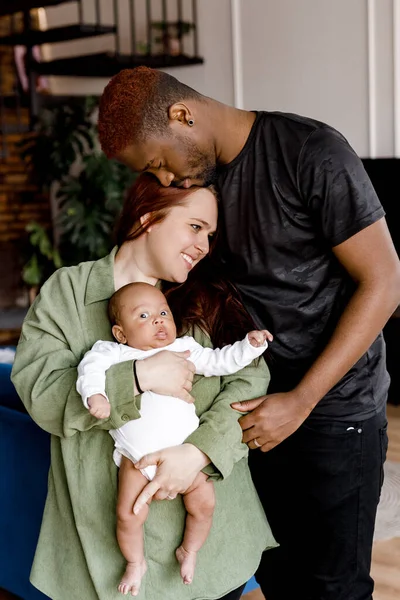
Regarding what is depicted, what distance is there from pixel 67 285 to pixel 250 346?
386mm

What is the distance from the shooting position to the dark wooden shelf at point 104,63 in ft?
18.5

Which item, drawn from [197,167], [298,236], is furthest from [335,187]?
[197,167]

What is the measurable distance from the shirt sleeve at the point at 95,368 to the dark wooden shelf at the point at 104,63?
436 centimetres

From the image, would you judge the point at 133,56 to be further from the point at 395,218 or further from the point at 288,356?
the point at 288,356

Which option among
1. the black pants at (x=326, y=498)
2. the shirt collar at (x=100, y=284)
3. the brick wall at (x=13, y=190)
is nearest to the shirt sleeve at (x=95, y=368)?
the shirt collar at (x=100, y=284)

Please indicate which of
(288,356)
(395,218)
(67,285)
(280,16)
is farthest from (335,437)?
(280,16)

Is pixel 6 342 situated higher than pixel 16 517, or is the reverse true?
pixel 16 517

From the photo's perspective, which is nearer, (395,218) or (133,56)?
(395,218)

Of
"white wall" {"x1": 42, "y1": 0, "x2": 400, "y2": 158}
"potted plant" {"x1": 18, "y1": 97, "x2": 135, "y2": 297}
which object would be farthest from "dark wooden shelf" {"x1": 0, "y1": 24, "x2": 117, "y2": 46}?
"white wall" {"x1": 42, "y1": 0, "x2": 400, "y2": 158}

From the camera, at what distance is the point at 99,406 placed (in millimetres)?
1444

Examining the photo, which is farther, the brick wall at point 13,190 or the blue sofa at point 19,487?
the brick wall at point 13,190

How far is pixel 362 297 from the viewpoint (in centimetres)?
158

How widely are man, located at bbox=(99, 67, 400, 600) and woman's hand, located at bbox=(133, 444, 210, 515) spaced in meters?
0.15

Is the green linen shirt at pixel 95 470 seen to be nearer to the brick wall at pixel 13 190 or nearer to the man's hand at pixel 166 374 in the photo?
the man's hand at pixel 166 374
